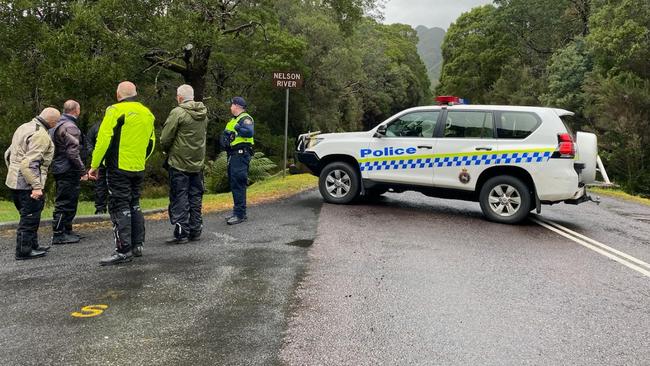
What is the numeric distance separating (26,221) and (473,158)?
21.8 feet

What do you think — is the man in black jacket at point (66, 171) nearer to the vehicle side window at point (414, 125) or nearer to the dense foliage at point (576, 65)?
the vehicle side window at point (414, 125)

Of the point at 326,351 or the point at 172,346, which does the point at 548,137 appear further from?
the point at 172,346

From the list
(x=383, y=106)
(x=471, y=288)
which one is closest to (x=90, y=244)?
(x=471, y=288)

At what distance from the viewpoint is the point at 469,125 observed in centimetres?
906

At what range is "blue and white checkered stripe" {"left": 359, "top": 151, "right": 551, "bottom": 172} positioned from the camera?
27.7 feet

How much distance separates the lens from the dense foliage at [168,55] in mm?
15930

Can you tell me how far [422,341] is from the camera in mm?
3996

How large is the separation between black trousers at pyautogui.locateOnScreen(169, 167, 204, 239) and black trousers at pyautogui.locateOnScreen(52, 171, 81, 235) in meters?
1.39

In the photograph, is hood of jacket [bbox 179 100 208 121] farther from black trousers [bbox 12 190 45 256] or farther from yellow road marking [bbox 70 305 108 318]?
yellow road marking [bbox 70 305 108 318]

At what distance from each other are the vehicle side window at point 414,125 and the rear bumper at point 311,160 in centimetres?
154

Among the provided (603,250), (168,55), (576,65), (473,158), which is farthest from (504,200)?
(576,65)

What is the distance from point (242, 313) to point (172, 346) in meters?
0.76

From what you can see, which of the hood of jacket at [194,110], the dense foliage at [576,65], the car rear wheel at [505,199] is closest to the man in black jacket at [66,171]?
the hood of jacket at [194,110]

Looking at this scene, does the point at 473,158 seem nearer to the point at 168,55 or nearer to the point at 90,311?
the point at 90,311
